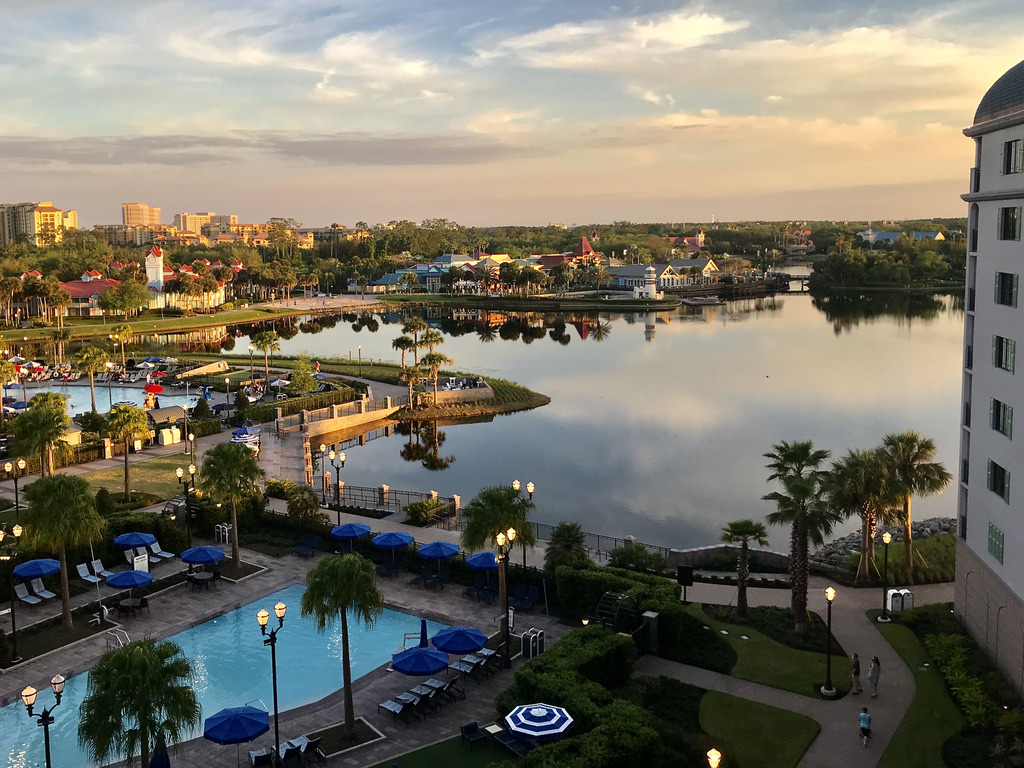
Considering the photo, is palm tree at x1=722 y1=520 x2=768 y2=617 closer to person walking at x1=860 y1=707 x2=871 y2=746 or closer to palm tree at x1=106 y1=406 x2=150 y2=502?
person walking at x1=860 y1=707 x2=871 y2=746

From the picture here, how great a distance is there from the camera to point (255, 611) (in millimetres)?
25250

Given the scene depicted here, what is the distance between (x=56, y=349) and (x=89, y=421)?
45213 millimetres

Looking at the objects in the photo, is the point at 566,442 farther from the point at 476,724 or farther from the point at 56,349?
the point at 56,349

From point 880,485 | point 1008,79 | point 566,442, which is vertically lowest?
point 566,442

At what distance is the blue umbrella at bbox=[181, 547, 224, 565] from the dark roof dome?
24.5 m

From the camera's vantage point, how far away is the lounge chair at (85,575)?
25741mm

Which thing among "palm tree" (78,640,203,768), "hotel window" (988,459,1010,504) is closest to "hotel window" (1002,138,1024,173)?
"hotel window" (988,459,1010,504)

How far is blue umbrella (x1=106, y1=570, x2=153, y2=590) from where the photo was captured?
2436 centimetres

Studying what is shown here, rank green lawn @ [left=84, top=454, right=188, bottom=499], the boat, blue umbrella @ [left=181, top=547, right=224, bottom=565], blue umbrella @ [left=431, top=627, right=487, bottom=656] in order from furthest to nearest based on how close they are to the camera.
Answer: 1. the boat
2. green lawn @ [left=84, top=454, right=188, bottom=499]
3. blue umbrella @ [left=181, top=547, right=224, bottom=565]
4. blue umbrella @ [left=431, top=627, right=487, bottom=656]

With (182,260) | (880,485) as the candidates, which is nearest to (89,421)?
(880,485)

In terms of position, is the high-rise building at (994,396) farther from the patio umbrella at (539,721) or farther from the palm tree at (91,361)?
the palm tree at (91,361)

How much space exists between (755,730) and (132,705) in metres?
12.2

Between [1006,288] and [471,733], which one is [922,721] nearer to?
[471,733]

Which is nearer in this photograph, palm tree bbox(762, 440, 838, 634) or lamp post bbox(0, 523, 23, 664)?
lamp post bbox(0, 523, 23, 664)
